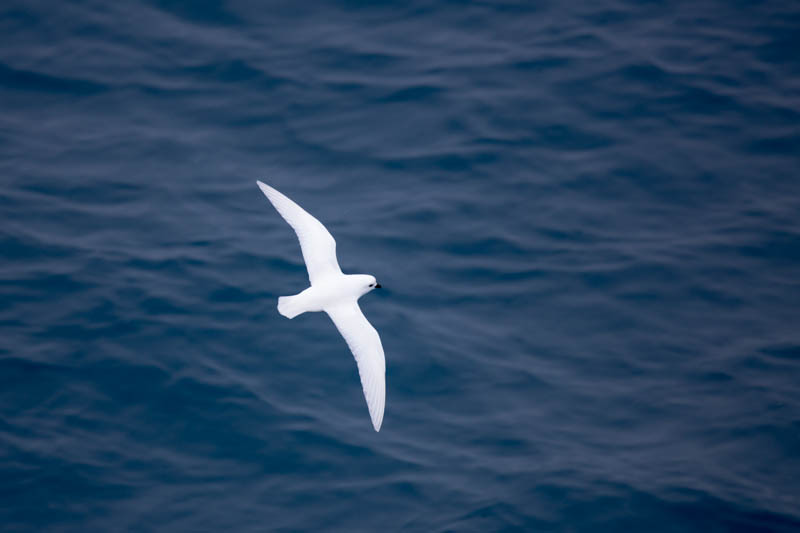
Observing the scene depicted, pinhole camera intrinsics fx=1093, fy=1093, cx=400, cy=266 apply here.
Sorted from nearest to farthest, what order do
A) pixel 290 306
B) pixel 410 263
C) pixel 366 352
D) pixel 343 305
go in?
pixel 290 306 < pixel 366 352 < pixel 343 305 < pixel 410 263

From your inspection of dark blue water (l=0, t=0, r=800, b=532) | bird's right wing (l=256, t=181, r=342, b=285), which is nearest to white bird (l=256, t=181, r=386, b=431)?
bird's right wing (l=256, t=181, r=342, b=285)

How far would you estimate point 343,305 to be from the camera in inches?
451

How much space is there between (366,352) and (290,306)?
91cm

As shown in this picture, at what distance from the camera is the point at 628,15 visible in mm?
17219

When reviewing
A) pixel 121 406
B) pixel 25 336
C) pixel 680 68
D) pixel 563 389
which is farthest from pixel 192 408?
pixel 680 68

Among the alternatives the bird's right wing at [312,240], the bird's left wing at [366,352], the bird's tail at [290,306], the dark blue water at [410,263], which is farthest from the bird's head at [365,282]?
the dark blue water at [410,263]

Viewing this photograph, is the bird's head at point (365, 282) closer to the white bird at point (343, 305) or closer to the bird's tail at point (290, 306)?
the white bird at point (343, 305)

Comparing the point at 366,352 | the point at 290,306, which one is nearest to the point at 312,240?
the point at 290,306

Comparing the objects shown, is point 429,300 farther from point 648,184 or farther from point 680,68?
point 680,68

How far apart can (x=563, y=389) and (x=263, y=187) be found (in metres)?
4.12

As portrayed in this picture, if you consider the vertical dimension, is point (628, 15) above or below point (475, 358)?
above

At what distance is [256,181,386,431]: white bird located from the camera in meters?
11.0

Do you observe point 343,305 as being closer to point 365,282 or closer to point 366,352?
point 365,282

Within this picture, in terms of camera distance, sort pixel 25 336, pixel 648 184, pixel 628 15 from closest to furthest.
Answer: pixel 25 336, pixel 648 184, pixel 628 15
